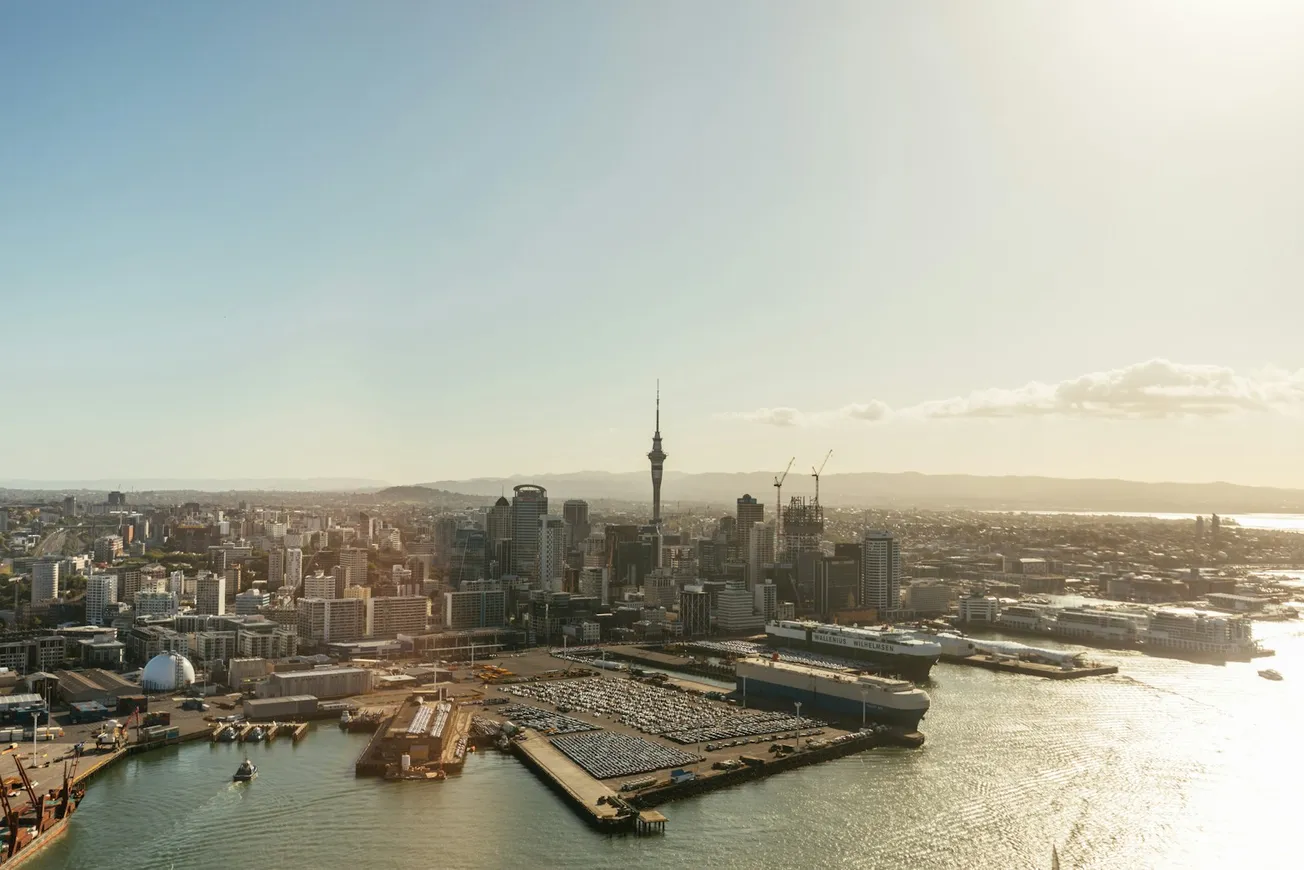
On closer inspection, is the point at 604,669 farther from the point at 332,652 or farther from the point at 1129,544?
the point at 1129,544

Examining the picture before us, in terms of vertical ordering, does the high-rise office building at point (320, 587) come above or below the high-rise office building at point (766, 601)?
above

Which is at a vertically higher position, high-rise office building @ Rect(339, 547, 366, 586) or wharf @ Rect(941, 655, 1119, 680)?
high-rise office building @ Rect(339, 547, 366, 586)

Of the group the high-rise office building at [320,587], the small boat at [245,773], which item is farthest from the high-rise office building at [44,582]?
the small boat at [245,773]

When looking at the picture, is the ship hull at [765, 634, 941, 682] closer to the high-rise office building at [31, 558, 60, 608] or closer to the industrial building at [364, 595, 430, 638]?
the industrial building at [364, 595, 430, 638]

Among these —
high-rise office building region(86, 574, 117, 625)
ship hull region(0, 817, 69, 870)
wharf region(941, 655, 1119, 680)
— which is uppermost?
high-rise office building region(86, 574, 117, 625)

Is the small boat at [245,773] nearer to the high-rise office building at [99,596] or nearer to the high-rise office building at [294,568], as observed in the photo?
the high-rise office building at [99,596]

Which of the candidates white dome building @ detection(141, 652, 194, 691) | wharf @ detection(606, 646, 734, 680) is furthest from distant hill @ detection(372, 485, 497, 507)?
white dome building @ detection(141, 652, 194, 691)

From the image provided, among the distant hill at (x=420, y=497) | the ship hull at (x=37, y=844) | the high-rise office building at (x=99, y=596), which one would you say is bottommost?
the ship hull at (x=37, y=844)
